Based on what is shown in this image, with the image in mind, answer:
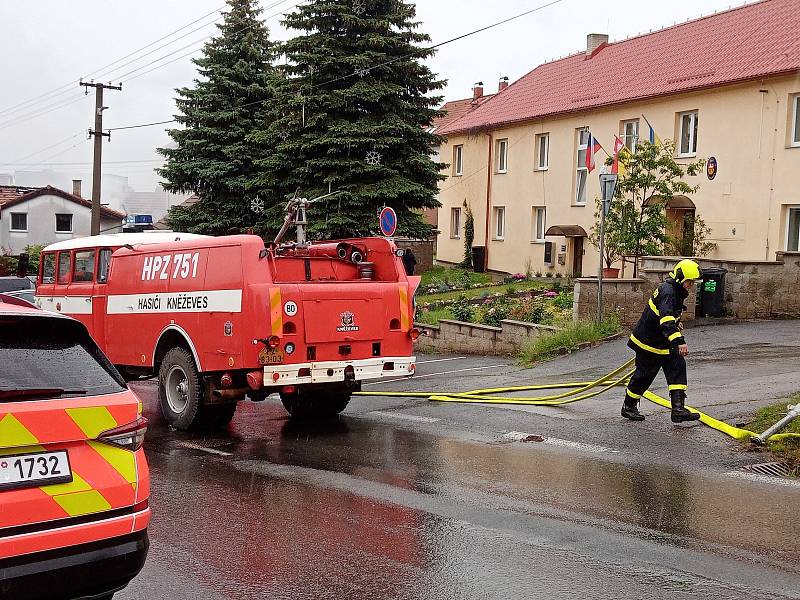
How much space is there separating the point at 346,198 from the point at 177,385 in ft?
59.0

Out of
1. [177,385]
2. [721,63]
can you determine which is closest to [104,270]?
[177,385]

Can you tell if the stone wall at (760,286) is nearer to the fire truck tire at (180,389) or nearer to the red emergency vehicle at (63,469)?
the fire truck tire at (180,389)

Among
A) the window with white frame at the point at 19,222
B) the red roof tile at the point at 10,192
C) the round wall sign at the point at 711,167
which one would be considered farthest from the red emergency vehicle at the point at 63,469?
the red roof tile at the point at 10,192

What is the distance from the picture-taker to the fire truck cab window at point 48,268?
45.2 ft

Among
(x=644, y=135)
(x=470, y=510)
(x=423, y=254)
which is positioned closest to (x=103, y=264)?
(x=470, y=510)

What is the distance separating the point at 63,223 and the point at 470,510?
194 ft

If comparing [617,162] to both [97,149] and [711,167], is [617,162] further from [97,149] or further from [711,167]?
[97,149]

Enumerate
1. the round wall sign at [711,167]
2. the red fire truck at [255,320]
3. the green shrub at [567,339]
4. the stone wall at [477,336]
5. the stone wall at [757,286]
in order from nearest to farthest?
the red fire truck at [255,320]
the green shrub at [567,339]
the stone wall at [477,336]
the stone wall at [757,286]
the round wall sign at [711,167]

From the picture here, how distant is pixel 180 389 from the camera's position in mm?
10734

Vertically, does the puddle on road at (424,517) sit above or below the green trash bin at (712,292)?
below

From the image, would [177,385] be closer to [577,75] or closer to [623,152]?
[623,152]

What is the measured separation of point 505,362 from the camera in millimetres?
17172

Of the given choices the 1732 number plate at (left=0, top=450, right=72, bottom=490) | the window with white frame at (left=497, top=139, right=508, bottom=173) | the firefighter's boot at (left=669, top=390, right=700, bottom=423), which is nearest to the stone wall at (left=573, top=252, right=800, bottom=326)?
the firefighter's boot at (left=669, top=390, right=700, bottom=423)

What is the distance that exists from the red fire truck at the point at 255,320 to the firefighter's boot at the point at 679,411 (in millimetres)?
3155
